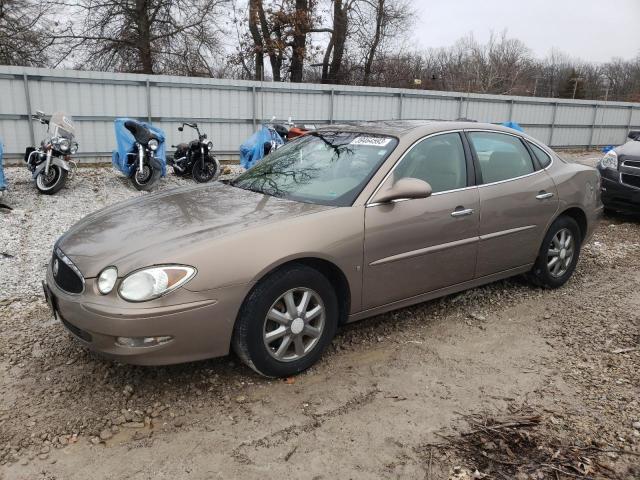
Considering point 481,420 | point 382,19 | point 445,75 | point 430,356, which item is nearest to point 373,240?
point 430,356

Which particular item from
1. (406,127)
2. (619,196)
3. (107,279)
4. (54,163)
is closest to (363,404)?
(107,279)

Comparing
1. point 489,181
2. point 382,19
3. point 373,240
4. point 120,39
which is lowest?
point 373,240

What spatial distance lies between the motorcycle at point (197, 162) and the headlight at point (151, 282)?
7.41 meters

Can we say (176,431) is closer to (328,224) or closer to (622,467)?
(328,224)

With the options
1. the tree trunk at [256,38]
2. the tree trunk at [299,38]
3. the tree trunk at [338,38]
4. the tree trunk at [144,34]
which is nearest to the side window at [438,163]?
the tree trunk at [144,34]

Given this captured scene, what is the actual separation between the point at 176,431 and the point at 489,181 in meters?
3.00

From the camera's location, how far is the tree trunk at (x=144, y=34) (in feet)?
64.1

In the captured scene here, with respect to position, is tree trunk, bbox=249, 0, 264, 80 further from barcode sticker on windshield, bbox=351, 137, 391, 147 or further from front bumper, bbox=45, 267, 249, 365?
front bumper, bbox=45, 267, 249, 365

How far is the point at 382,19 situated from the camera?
27.9 metres

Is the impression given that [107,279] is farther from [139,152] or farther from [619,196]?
[619,196]

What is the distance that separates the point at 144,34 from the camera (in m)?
19.8

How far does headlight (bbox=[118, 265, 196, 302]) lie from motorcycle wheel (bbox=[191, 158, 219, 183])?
24.4 feet

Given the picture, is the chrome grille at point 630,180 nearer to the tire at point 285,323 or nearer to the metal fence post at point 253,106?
the tire at point 285,323

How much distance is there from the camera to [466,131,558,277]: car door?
166 inches
